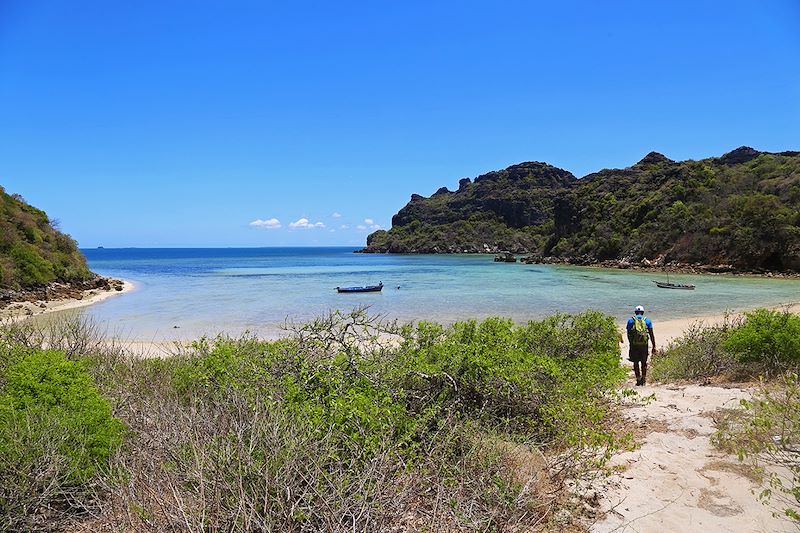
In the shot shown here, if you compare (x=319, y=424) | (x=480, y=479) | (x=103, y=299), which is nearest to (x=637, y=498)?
(x=480, y=479)

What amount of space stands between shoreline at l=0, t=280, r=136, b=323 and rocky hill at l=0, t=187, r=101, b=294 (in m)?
1.05

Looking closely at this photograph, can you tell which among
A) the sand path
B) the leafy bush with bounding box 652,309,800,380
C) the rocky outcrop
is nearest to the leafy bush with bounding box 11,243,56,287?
the rocky outcrop

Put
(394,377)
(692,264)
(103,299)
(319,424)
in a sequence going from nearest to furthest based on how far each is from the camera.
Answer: (319,424), (394,377), (103,299), (692,264)

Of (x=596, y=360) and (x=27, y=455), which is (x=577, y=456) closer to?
(x=596, y=360)

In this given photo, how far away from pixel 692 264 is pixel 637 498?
59.5 m

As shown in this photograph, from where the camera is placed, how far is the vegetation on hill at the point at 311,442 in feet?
10.2

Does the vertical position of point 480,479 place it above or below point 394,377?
below

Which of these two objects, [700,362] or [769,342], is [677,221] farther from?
[769,342]

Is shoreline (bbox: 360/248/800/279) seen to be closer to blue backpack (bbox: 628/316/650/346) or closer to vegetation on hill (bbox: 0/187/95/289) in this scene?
blue backpack (bbox: 628/316/650/346)

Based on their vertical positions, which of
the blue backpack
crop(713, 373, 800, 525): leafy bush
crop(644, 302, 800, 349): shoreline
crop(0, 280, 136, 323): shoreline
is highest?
the blue backpack

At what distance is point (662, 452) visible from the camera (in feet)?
17.9

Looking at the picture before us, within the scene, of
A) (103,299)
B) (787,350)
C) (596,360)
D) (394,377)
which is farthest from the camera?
(103,299)

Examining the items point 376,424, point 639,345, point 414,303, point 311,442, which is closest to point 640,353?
point 639,345

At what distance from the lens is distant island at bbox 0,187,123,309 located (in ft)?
94.4
